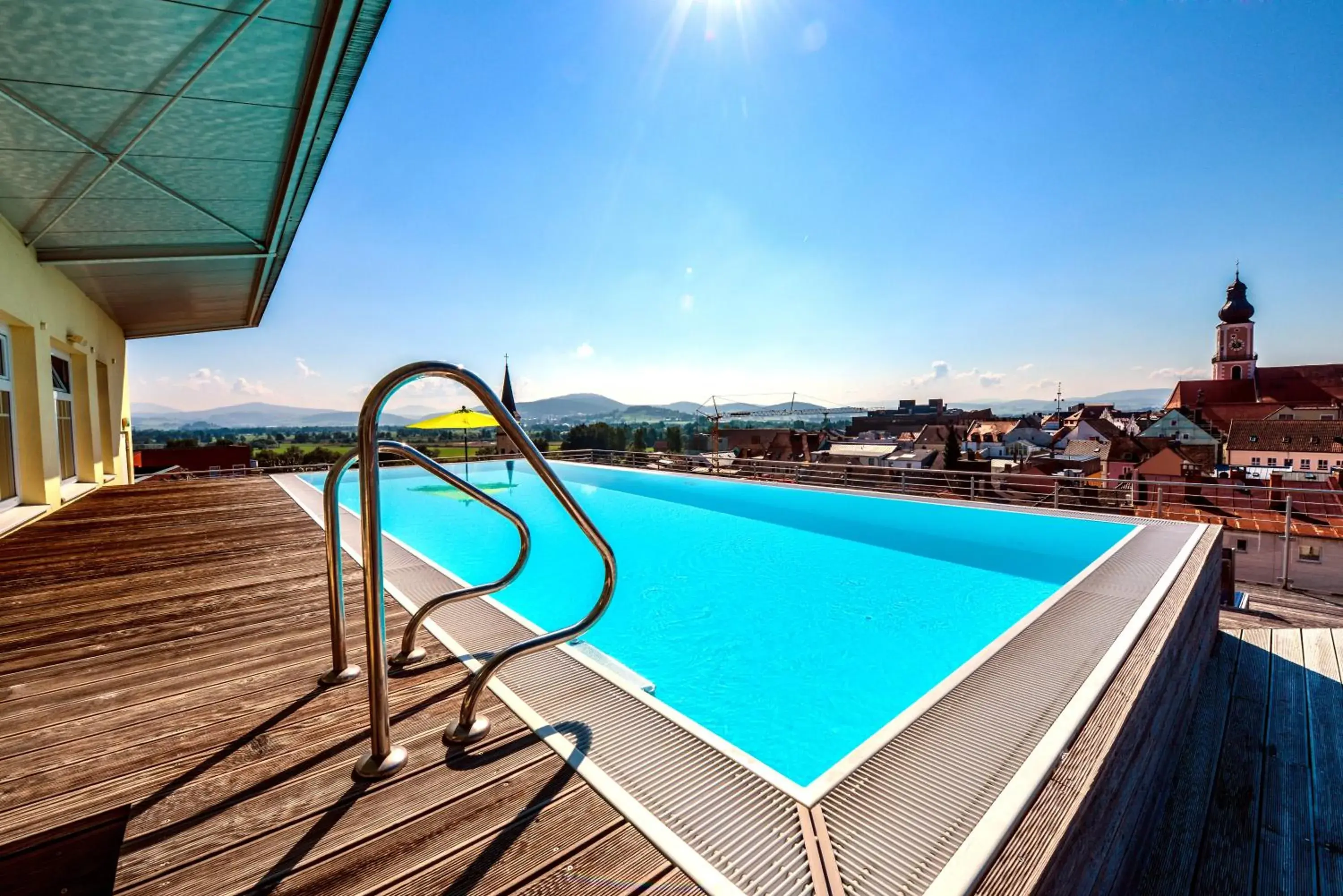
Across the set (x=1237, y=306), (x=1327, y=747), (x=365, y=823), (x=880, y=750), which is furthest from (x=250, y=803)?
(x=1237, y=306)

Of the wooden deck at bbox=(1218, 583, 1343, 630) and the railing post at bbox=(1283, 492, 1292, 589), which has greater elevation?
the railing post at bbox=(1283, 492, 1292, 589)

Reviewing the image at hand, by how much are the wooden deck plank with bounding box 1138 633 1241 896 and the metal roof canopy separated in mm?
4538

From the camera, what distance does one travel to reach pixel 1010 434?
5675cm

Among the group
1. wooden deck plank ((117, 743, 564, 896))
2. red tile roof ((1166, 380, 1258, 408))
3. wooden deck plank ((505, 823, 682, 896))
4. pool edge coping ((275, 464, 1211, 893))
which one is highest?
red tile roof ((1166, 380, 1258, 408))

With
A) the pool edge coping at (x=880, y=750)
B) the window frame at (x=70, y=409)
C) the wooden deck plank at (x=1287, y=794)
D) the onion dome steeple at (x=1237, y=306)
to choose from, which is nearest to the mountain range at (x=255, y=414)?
the window frame at (x=70, y=409)

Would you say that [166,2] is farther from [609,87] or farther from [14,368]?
[609,87]

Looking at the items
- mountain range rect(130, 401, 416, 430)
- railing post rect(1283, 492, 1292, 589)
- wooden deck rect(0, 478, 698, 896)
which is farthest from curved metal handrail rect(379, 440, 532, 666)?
mountain range rect(130, 401, 416, 430)

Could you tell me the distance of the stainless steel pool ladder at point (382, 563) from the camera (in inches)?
45.2

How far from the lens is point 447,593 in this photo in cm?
182

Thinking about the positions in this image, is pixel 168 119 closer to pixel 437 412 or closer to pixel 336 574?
pixel 336 574

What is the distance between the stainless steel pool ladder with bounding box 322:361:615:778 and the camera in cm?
115

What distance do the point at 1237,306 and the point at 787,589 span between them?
69344 millimetres

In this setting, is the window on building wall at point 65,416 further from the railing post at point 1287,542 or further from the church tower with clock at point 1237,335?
the church tower with clock at point 1237,335

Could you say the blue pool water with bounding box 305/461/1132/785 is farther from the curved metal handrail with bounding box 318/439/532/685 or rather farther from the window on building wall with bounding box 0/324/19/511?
the window on building wall with bounding box 0/324/19/511
